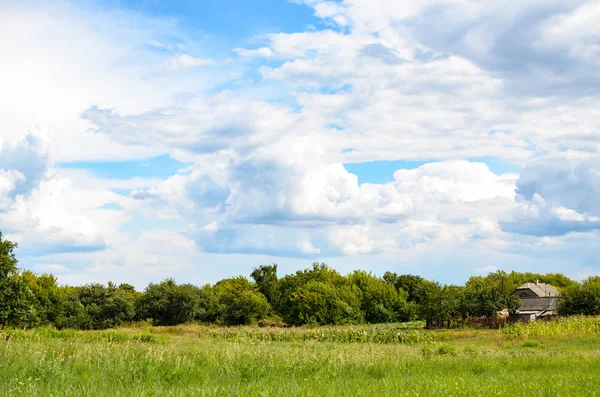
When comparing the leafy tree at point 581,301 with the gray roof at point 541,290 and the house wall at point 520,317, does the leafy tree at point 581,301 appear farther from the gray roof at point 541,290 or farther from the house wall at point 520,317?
the gray roof at point 541,290

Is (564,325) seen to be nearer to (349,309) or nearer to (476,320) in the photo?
(476,320)

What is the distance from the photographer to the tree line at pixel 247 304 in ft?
143

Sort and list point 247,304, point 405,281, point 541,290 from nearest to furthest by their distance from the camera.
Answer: point 247,304
point 541,290
point 405,281

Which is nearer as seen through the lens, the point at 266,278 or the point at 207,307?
the point at 207,307

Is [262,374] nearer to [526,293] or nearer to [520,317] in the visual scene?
[520,317]

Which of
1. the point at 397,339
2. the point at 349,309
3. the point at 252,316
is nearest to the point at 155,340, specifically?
the point at 397,339

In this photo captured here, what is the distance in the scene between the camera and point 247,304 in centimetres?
5791

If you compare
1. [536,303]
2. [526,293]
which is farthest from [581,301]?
[526,293]

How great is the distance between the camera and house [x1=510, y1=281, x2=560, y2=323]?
5316cm

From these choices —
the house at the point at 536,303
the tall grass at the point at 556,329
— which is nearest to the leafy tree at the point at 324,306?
the house at the point at 536,303

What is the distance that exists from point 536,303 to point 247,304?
101 feet

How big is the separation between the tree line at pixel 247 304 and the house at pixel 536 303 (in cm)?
195

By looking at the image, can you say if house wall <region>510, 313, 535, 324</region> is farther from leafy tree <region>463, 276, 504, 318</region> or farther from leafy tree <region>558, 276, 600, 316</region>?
leafy tree <region>558, 276, 600, 316</region>

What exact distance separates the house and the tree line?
76.7 inches
